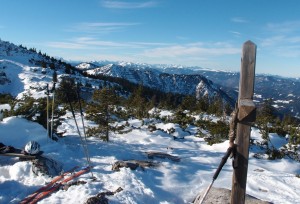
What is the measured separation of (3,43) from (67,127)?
13545 cm

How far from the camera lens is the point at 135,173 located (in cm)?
986

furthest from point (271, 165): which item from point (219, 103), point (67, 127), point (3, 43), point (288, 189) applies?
point (3, 43)

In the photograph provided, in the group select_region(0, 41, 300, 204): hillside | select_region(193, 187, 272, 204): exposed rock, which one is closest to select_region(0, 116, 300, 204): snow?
select_region(0, 41, 300, 204): hillside

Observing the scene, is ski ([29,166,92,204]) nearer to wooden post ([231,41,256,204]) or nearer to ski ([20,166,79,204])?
ski ([20,166,79,204])

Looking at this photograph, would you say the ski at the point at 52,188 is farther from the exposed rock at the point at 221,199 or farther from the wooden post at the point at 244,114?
the wooden post at the point at 244,114

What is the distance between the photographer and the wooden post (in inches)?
161

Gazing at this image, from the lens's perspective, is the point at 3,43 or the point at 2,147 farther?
the point at 3,43

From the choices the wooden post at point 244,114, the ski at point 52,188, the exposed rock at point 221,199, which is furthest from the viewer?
the ski at point 52,188

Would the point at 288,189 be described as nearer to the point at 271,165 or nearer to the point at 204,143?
→ the point at 271,165

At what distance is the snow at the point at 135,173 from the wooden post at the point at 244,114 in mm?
4234

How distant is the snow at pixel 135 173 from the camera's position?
846 cm

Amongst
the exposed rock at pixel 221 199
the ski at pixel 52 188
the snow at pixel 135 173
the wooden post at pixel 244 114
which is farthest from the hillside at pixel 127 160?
the wooden post at pixel 244 114

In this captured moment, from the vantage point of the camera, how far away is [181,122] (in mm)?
23703

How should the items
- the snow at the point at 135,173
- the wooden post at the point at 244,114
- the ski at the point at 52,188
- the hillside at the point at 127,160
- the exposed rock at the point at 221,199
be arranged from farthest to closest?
1. the hillside at the point at 127,160
2. the snow at the point at 135,173
3. the ski at the point at 52,188
4. the exposed rock at the point at 221,199
5. the wooden post at the point at 244,114
